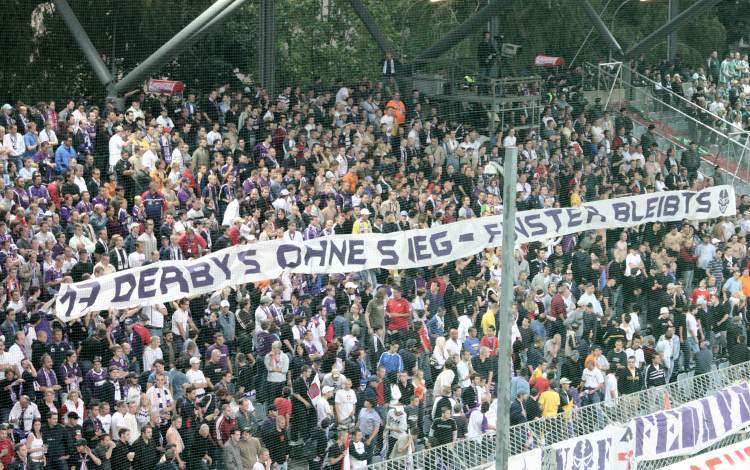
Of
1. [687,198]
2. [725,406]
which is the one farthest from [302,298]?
[687,198]

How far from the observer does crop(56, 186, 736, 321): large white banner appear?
12.9 m

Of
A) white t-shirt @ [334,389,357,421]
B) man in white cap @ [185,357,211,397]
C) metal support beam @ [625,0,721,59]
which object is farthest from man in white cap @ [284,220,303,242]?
metal support beam @ [625,0,721,59]

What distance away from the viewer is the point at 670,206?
18.3 meters

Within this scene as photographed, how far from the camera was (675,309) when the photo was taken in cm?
1753

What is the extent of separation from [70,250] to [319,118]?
23.4 feet

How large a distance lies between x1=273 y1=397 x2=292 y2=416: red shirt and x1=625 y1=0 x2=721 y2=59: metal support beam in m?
15.7

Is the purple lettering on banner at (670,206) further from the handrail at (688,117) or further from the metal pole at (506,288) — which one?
the metal pole at (506,288)

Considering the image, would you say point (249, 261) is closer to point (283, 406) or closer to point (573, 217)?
point (283, 406)

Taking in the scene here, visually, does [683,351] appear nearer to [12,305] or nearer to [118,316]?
[118,316]

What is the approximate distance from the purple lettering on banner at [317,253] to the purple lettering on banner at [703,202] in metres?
6.20

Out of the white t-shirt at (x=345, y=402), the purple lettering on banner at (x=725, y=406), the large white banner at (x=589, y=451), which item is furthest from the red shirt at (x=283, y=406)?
the purple lettering on banner at (x=725, y=406)

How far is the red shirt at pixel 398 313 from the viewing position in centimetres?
1536

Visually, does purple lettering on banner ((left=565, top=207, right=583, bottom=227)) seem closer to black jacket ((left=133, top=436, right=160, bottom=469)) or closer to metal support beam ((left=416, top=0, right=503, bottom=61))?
metal support beam ((left=416, top=0, right=503, bottom=61))

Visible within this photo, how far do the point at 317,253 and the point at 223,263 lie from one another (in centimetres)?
127
